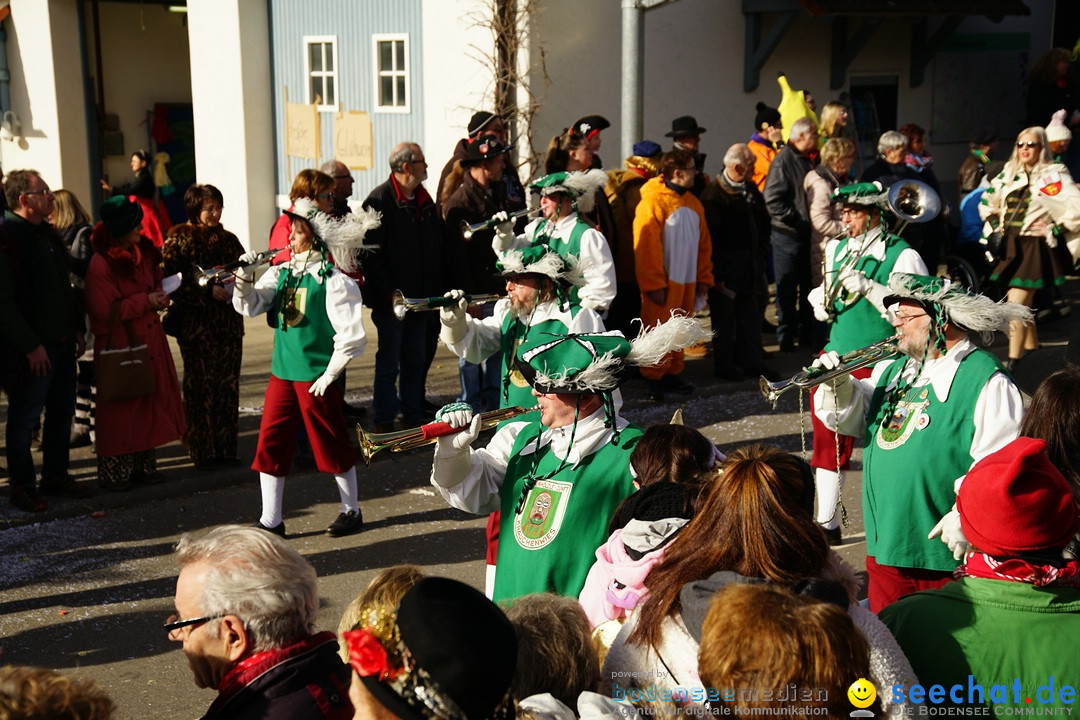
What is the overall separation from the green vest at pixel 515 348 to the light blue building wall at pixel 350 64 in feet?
23.7

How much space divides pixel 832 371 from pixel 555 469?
1310 millimetres

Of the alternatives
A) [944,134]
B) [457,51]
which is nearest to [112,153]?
[457,51]

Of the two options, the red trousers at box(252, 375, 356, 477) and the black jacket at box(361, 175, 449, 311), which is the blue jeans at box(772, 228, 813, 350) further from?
the red trousers at box(252, 375, 356, 477)

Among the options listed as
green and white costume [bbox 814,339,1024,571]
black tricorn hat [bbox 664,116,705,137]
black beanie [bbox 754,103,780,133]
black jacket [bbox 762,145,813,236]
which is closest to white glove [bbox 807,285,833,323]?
green and white costume [bbox 814,339,1024,571]

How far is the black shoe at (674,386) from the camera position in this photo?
9344 mm

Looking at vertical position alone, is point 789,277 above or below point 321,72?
below

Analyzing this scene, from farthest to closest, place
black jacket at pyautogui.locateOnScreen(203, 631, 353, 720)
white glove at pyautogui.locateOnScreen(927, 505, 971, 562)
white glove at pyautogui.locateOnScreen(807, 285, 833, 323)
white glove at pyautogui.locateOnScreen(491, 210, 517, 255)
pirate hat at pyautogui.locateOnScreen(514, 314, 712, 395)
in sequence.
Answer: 1. white glove at pyautogui.locateOnScreen(491, 210, 517, 255)
2. white glove at pyautogui.locateOnScreen(807, 285, 833, 323)
3. pirate hat at pyautogui.locateOnScreen(514, 314, 712, 395)
4. white glove at pyautogui.locateOnScreen(927, 505, 971, 562)
5. black jacket at pyautogui.locateOnScreen(203, 631, 353, 720)

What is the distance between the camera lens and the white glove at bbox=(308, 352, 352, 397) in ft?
20.6

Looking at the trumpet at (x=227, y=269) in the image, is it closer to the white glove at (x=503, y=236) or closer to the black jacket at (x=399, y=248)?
the black jacket at (x=399, y=248)

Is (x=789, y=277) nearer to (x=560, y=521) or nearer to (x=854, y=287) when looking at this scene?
(x=854, y=287)

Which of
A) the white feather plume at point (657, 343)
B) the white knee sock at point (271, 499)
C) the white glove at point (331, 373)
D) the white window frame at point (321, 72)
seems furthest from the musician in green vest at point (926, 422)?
the white window frame at point (321, 72)

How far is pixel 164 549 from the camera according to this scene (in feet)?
21.1

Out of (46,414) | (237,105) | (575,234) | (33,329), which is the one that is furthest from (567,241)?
(237,105)

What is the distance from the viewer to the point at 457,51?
39.7 ft
